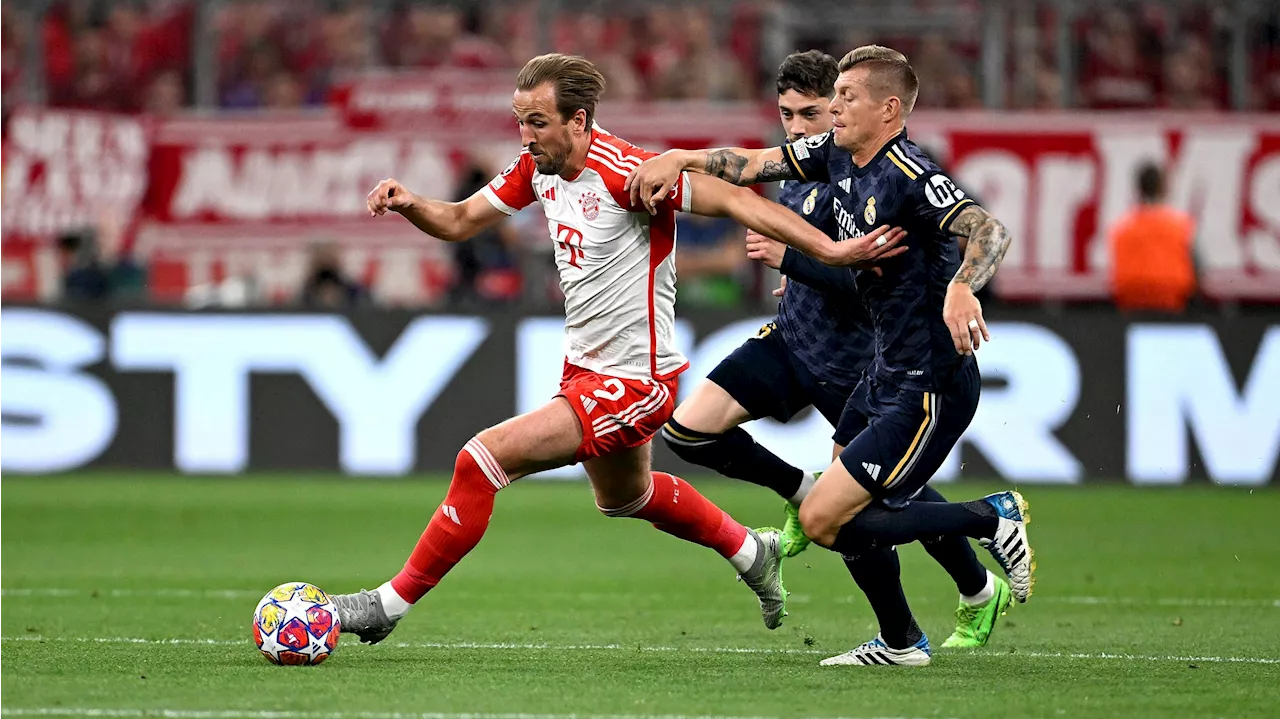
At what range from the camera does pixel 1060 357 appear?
1420 centimetres

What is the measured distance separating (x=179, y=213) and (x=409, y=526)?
5605 mm

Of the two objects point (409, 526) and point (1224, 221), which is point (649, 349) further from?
point (1224, 221)

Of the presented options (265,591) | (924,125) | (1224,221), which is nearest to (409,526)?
(265,591)

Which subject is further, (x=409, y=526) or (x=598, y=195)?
(x=409, y=526)

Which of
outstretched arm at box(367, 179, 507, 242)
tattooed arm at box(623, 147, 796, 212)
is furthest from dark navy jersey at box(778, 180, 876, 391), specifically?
outstretched arm at box(367, 179, 507, 242)

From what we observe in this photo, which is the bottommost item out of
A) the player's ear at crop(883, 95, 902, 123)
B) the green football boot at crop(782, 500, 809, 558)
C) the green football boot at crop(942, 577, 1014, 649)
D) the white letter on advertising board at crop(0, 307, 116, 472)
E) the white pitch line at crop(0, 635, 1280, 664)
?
the white letter on advertising board at crop(0, 307, 116, 472)

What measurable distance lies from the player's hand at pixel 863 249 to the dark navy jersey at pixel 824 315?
1.06 meters

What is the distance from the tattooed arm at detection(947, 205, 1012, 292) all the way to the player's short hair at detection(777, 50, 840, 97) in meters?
1.78

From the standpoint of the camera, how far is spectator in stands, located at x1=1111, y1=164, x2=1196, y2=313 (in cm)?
1463

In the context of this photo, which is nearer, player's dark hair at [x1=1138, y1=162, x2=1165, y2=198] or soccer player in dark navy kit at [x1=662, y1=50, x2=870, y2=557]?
soccer player in dark navy kit at [x1=662, y1=50, x2=870, y2=557]

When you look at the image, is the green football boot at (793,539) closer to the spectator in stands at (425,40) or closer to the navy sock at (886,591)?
the navy sock at (886,591)

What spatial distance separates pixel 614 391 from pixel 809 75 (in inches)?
77.0

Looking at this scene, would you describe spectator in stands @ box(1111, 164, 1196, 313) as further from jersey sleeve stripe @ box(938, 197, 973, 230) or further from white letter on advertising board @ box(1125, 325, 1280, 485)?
jersey sleeve stripe @ box(938, 197, 973, 230)

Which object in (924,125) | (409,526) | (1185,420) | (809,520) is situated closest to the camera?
(809,520)
